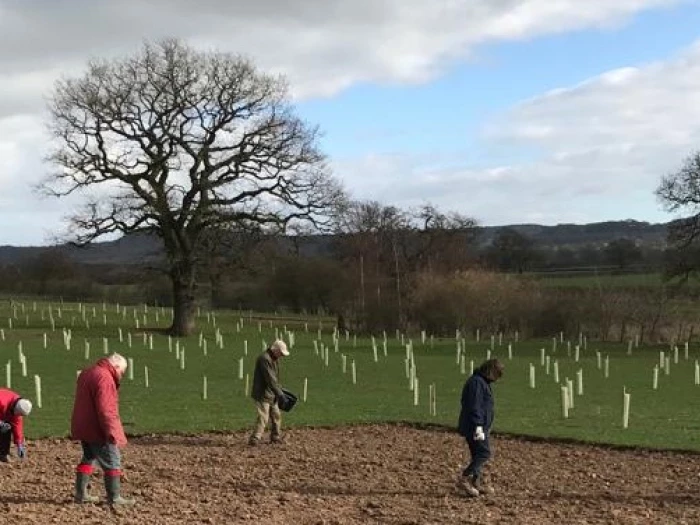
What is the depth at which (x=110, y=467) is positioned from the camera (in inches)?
371

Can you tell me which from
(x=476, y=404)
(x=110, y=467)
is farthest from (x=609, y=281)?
(x=110, y=467)

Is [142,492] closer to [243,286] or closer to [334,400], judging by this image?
[334,400]

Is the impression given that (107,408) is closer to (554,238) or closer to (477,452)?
(477,452)

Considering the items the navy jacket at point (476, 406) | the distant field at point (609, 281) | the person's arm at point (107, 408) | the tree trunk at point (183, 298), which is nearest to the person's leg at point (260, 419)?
the navy jacket at point (476, 406)

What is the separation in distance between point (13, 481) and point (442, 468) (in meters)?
5.51

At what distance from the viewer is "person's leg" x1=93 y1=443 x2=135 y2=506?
9.38 meters

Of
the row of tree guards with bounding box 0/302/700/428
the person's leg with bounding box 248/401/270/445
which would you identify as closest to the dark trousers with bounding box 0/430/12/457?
the person's leg with bounding box 248/401/270/445

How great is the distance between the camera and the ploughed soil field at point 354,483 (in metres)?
9.65

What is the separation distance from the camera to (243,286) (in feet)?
252

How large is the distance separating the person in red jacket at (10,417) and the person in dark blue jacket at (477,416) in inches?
216

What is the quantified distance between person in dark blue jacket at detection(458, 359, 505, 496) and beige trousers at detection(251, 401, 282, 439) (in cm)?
486

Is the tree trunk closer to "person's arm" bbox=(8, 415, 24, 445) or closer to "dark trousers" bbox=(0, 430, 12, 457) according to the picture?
"dark trousers" bbox=(0, 430, 12, 457)

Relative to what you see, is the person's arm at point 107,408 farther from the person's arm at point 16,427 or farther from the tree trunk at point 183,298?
the tree trunk at point 183,298

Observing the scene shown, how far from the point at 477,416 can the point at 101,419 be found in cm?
409
